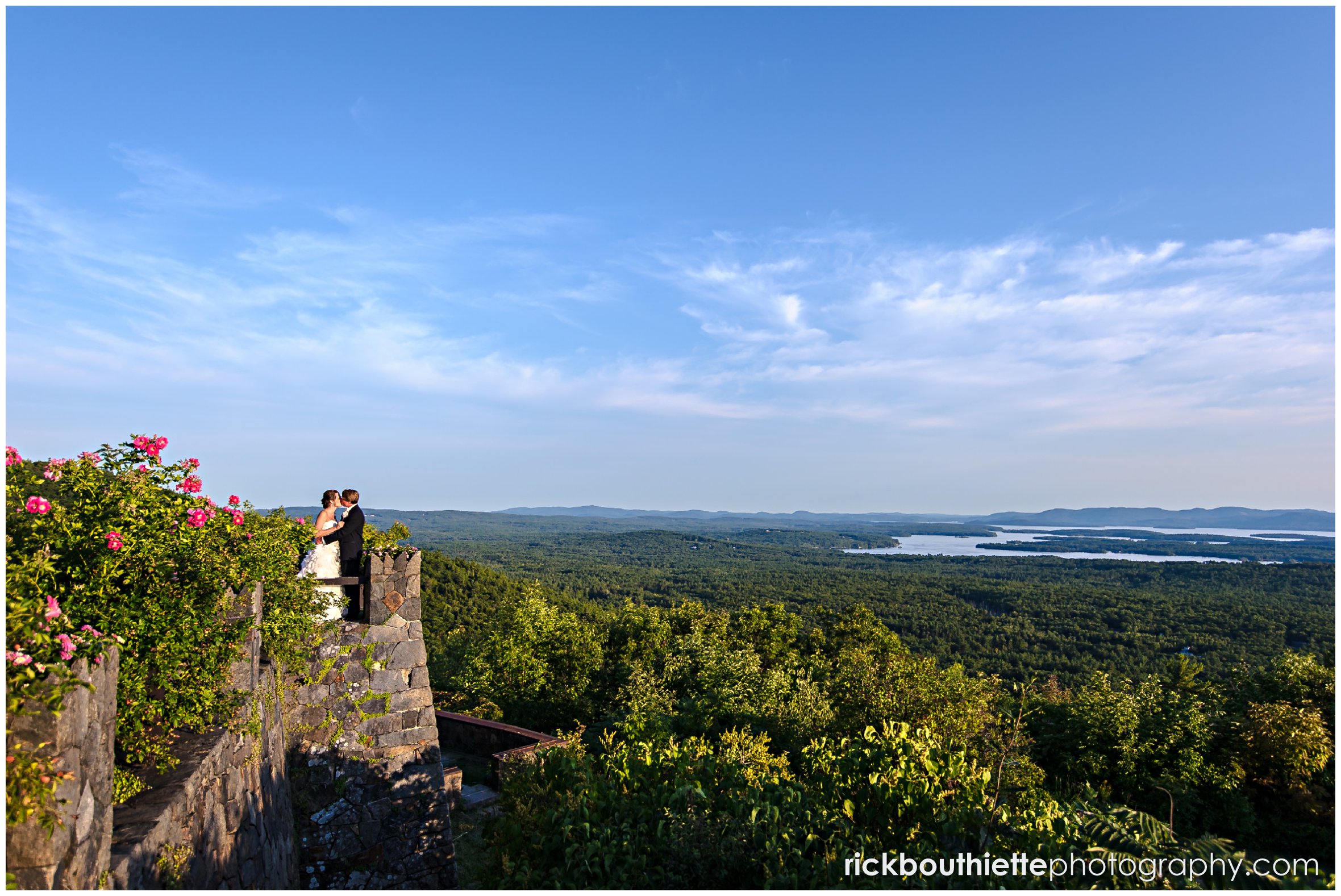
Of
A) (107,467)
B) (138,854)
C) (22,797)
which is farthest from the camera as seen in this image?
(107,467)

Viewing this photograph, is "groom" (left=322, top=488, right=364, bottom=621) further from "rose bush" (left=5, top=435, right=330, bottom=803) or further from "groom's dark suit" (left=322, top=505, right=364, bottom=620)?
"rose bush" (left=5, top=435, right=330, bottom=803)

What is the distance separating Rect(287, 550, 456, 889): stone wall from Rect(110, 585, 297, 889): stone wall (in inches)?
15.0

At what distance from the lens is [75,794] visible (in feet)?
10.5

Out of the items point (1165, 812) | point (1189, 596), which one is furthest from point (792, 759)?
point (1189, 596)

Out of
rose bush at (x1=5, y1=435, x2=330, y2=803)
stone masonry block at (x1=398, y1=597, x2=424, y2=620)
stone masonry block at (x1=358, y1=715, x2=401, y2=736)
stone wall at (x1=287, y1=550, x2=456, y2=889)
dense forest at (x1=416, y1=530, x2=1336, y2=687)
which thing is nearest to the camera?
rose bush at (x1=5, y1=435, x2=330, y2=803)

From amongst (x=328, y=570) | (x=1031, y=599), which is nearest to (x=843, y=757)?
(x=328, y=570)

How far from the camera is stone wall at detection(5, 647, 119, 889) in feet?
9.66

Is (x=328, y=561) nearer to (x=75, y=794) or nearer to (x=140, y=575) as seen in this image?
(x=140, y=575)

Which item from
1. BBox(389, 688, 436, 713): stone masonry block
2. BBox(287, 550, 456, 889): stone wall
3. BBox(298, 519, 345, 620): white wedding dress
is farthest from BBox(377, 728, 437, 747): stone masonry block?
BBox(298, 519, 345, 620): white wedding dress

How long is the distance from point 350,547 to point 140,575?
12.2 ft

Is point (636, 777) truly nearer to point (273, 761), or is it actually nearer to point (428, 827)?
point (428, 827)

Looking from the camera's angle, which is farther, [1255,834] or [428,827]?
[1255,834]

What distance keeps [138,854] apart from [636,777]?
170 inches

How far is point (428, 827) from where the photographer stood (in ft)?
25.8
